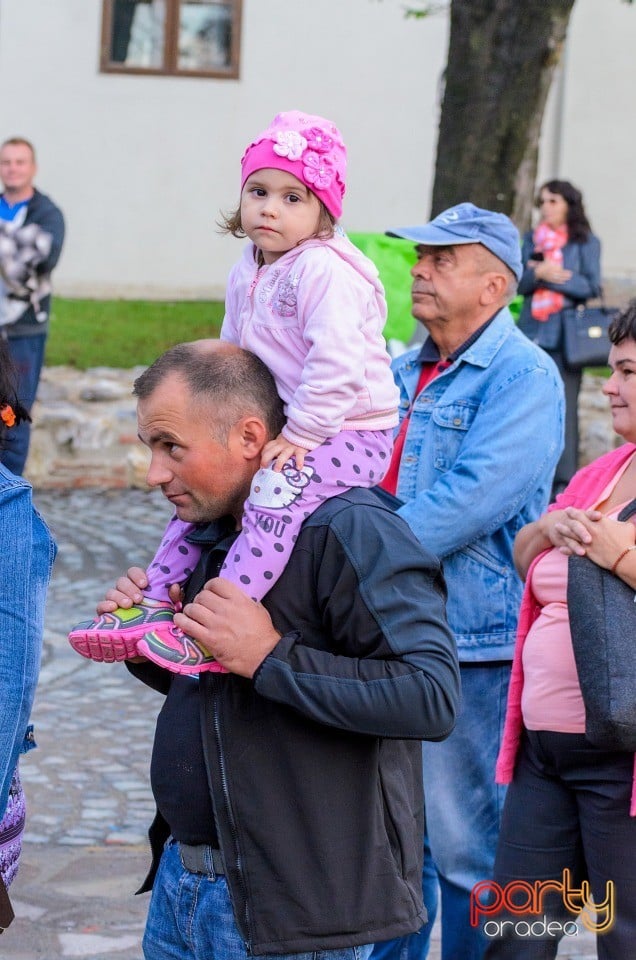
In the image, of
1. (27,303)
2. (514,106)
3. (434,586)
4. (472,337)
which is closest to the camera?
(434,586)

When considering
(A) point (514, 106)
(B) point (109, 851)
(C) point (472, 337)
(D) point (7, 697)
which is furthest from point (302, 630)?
(A) point (514, 106)

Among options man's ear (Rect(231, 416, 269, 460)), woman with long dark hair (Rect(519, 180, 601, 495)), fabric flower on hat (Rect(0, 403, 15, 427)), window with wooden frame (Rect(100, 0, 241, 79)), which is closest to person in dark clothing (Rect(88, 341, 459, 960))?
man's ear (Rect(231, 416, 269, 460))

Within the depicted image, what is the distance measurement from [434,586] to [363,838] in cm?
47

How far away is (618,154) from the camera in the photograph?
741 inches

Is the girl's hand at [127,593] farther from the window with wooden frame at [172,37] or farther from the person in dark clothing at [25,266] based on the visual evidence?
the window with wooden frame at [172,37]

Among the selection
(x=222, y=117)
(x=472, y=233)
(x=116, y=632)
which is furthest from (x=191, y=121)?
(x=116, y=632)

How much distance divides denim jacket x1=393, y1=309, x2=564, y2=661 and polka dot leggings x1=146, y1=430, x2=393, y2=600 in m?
1.12

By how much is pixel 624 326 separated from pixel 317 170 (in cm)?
91

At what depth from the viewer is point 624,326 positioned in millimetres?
3496

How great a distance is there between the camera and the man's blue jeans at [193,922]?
8.27 ft

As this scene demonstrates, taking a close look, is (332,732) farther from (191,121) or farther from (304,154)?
(191,121)

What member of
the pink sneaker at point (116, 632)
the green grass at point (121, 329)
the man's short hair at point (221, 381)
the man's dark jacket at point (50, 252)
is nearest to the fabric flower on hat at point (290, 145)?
the man's short hair at point (221, 381)

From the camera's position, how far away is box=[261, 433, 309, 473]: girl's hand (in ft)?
8.60

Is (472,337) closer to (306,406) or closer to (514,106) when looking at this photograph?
(306,406)
